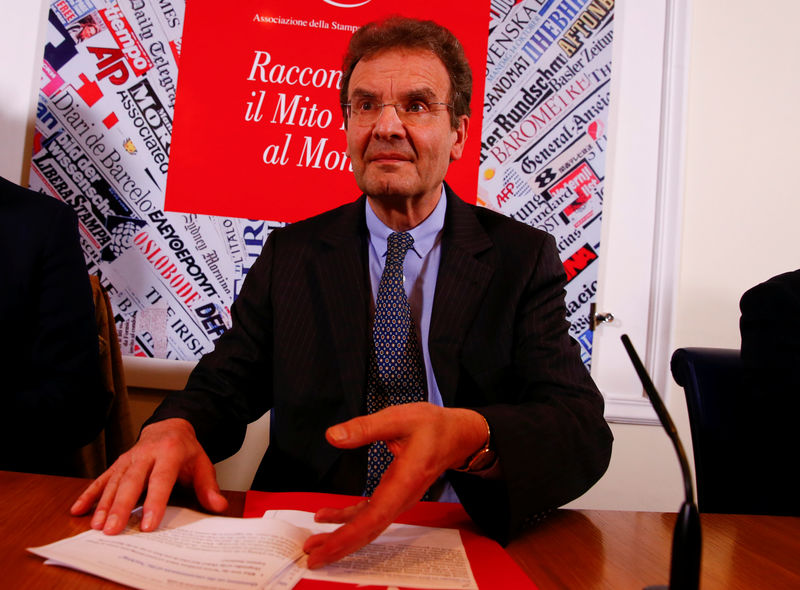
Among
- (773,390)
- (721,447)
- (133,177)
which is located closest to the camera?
(721,447)

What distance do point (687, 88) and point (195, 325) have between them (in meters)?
1.90

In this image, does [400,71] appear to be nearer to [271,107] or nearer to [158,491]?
[271,107]

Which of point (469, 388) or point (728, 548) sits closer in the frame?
point (728, 548)

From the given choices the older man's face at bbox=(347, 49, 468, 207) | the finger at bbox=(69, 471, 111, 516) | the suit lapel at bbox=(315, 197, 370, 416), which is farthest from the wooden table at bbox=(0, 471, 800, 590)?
the older man's face at bbox=(347, 49, 468, 207)

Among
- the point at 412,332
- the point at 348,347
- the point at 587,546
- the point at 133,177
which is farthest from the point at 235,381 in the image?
the point at 133,177

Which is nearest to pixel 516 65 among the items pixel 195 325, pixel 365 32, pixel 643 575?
pixel 365 32

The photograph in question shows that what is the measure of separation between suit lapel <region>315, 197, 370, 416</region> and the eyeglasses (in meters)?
0.20

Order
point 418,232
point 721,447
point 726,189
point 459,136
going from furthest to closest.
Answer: point 726,189 → point 459,136 → point 418,232 → point 721,447

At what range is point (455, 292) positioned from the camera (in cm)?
111

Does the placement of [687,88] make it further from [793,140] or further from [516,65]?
[516,65]

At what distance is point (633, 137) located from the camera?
194cm

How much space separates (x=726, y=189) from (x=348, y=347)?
1648 mm

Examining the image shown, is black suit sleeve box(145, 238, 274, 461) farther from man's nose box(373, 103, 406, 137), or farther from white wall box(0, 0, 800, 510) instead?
white wall box(0, 0, 800, 510)

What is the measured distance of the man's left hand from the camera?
526 mm
